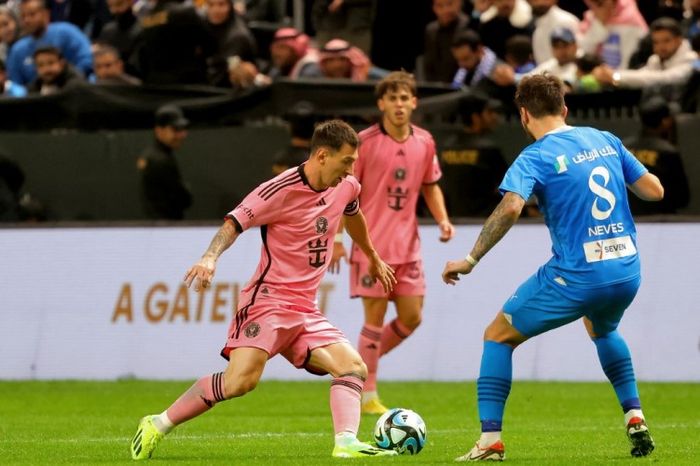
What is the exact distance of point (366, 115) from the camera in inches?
630

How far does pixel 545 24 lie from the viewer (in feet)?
58.9

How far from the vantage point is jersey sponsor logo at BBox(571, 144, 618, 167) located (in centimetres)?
865

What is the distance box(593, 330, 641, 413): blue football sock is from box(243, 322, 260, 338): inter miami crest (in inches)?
77.0

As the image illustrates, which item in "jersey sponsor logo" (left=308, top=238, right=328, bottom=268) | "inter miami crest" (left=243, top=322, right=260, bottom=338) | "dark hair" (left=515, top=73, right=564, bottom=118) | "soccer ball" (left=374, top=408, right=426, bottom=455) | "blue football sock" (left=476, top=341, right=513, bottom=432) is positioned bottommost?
"soccer ball" (left=374, top=408, right=426, bottom=455)

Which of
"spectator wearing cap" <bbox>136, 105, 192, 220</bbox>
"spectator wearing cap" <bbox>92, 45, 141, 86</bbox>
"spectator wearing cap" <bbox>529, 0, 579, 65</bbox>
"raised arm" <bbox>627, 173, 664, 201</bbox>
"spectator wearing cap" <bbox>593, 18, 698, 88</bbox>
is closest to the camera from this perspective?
"raised arm" <bbox>627, 173, 664, 201</bbox>

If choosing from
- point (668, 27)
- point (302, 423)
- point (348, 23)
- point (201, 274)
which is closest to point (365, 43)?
point (348, 23)

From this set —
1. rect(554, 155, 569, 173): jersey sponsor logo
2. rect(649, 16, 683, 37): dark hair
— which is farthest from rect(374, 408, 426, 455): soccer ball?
rect(649, 16, 683, 37): dark hair

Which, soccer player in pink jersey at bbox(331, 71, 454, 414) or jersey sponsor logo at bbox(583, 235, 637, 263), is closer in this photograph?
jersey sponsor logo at bbox(583, 235, 637, 263)

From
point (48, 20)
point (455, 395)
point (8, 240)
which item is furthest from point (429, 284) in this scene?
point (48, 20)

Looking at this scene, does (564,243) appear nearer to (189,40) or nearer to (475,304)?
(475,304)

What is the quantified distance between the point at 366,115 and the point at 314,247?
685 cm

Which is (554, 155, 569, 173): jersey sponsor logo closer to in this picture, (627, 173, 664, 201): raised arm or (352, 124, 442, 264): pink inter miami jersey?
(627, 173, 664, 201): raised arm

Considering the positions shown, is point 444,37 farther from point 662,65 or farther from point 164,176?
point 164,176

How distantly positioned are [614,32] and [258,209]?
9415 mm
